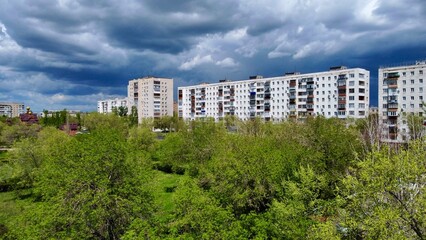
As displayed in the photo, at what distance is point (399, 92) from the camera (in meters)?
77.8

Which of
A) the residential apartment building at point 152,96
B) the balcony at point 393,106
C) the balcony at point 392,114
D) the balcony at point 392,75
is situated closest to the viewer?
the balcony at point 392,114

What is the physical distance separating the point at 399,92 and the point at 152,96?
106m

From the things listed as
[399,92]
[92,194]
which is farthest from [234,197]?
[399,92]

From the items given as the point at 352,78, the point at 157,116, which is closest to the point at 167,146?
the point at 352,78

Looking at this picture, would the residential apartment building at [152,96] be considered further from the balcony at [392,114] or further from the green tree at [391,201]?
the green tree at [391,201]

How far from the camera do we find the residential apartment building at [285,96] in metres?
89.3

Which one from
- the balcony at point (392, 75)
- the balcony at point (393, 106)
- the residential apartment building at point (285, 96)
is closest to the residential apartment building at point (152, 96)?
the residential apartment building at point (285, 96)

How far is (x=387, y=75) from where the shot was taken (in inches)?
3140

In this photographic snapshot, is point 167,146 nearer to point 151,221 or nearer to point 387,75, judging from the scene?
point 151,221

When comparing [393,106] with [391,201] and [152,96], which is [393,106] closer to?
[391,201]

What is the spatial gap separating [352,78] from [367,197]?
266ft

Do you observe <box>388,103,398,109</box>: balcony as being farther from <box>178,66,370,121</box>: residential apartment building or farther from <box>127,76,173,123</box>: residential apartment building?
<box>127,76,173,123</box>: residential apartment building

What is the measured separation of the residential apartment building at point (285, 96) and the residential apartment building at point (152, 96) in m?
15.2

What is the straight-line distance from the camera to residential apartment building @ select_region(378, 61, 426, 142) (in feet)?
244
